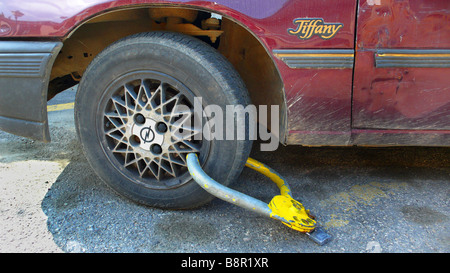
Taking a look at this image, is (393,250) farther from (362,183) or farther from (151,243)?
(151,243)

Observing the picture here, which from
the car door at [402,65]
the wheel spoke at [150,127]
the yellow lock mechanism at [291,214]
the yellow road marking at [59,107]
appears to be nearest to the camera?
the car door at [402,65]

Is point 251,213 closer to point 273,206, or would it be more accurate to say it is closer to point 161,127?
point 273,206

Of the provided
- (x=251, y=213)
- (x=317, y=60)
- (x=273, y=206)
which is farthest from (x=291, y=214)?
(x=317, y=60)

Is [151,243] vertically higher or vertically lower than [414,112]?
lower

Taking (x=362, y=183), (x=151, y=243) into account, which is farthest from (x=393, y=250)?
(x=151, y=243)

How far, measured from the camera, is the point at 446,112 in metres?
1.95

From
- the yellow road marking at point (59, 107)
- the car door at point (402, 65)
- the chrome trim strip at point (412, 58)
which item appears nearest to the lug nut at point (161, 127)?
the car door at point (402, 65)

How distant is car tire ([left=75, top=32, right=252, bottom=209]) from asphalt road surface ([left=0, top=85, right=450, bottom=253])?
0.17 meters

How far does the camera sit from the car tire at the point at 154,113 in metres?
1.99

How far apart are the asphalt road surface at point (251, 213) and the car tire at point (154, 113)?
0.17 m

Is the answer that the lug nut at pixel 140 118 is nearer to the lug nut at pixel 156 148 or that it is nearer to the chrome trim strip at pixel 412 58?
the lug nut at pixel 156 148

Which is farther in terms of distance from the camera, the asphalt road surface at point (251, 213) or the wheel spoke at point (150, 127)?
the wheel spoke at point (150, 127)

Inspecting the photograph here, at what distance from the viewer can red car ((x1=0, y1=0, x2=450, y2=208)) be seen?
1838 mm
